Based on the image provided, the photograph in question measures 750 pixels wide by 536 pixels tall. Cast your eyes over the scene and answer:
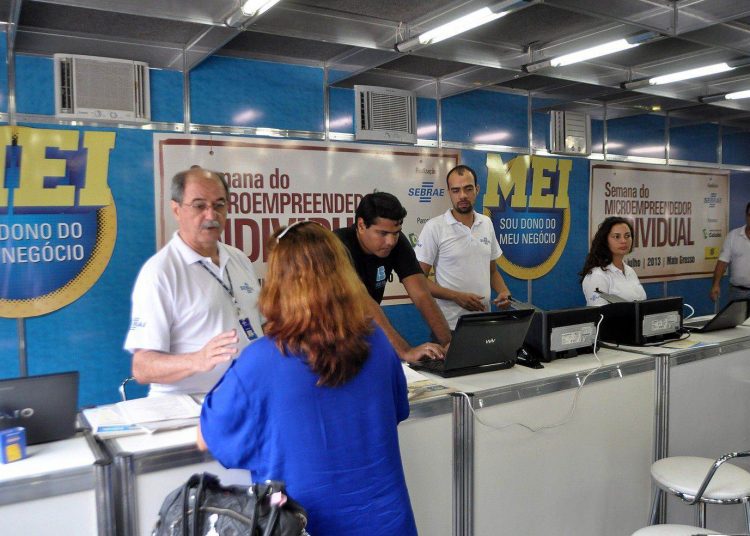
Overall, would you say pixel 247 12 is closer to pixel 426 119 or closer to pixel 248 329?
pixel 248 329

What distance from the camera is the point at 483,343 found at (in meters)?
2.36

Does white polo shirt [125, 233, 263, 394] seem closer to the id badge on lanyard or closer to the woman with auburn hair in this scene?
the id badge on lanyard

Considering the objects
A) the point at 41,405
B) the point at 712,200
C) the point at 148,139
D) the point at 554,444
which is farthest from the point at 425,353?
the point at 712,200

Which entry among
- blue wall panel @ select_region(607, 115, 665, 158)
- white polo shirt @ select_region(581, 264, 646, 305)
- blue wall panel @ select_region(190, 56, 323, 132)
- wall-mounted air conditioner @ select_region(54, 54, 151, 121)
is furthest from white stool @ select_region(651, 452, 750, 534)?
blue wall panel @ select_region(607, 115, 665, 158)

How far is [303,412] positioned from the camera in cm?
136

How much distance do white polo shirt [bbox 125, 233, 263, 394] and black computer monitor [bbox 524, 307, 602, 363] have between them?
3.78ft

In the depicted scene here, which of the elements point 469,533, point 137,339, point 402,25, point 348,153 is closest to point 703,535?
point 469,533

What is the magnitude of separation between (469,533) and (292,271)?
1.26 meters

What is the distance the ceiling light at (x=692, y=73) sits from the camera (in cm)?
403

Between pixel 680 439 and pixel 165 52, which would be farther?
pixel 165 52

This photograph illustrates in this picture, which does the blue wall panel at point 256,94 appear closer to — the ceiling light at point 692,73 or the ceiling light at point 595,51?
the ceiling light at point 595,51

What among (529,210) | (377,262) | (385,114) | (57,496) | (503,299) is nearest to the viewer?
(57,496)

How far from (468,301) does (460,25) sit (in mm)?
1418

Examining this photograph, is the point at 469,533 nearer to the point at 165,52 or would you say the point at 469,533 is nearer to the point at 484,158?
the point at 165,52
